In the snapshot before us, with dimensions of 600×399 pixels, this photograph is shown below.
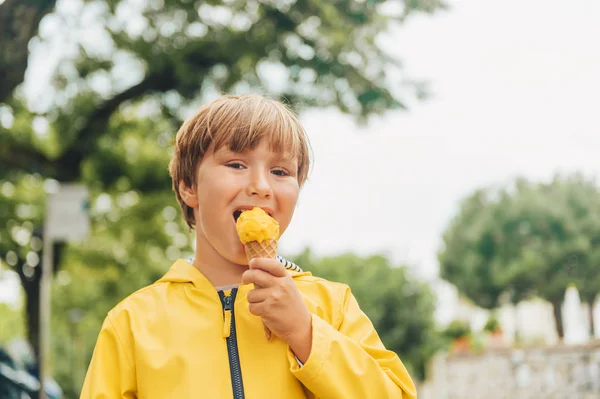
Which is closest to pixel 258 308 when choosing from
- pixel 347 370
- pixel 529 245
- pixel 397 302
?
pixel 347 370

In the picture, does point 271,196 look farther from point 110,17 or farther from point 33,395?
point 110,17

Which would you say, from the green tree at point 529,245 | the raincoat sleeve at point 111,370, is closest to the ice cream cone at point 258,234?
the raincoat sleeve at point 111,370

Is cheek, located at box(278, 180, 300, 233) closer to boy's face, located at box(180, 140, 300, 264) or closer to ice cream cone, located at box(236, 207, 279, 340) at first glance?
boy's face, located at box(180, 140, 300, 264)

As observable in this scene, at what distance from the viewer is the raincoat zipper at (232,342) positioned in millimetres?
1836

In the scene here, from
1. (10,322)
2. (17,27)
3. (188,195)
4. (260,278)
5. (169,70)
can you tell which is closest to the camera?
(260,278)

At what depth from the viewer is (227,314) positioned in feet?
6.35

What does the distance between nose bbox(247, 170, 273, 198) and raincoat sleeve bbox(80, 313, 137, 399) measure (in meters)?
0.52

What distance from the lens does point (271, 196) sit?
1.97 meters

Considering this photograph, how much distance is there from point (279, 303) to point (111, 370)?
51 cm

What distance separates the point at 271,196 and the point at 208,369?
49 centimetres

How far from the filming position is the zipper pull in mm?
1908

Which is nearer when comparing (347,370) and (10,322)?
(347,370)

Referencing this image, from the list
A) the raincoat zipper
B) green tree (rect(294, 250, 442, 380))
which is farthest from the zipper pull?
green tree (rect(294, 250, 442, 380))

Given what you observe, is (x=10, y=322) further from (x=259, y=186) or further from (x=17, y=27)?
(x=259, y=186)
